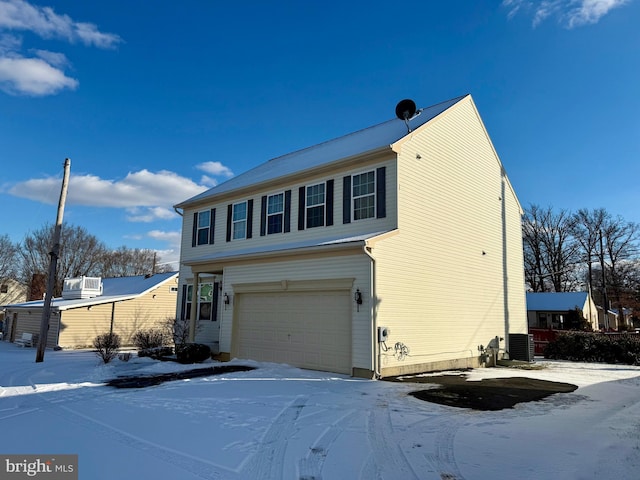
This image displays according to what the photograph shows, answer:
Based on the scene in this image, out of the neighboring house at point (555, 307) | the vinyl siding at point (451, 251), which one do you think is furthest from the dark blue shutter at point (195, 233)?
the neighboring house at point (555, 307)

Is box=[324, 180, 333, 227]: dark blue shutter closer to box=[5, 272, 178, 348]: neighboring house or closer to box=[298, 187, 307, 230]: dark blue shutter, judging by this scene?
box=[298, 187, 307, 230]: dark blue shutter

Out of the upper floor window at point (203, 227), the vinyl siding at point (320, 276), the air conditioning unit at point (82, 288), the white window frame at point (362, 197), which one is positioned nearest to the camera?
the vinyl siding at point (320, 276)

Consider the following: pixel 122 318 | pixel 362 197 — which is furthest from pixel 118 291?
pixel 362 197

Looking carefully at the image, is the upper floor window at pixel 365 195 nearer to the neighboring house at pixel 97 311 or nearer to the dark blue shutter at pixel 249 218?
the dark blue shutter at pixel 249 218

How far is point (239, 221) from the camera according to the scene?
54.5 ft

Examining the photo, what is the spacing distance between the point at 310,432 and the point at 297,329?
6619 millimetres

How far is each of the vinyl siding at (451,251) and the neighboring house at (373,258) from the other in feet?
0.18

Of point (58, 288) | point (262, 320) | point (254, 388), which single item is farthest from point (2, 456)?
point (58, 288)

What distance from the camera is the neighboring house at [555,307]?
33344 mm

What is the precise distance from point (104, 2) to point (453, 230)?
1244cm

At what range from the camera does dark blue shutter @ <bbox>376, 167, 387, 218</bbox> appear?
40.3 ft

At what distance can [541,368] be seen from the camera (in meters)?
14.6

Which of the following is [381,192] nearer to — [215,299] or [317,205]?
[317,205]

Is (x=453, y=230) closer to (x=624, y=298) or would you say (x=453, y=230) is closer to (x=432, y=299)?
(x=432, y=299)
